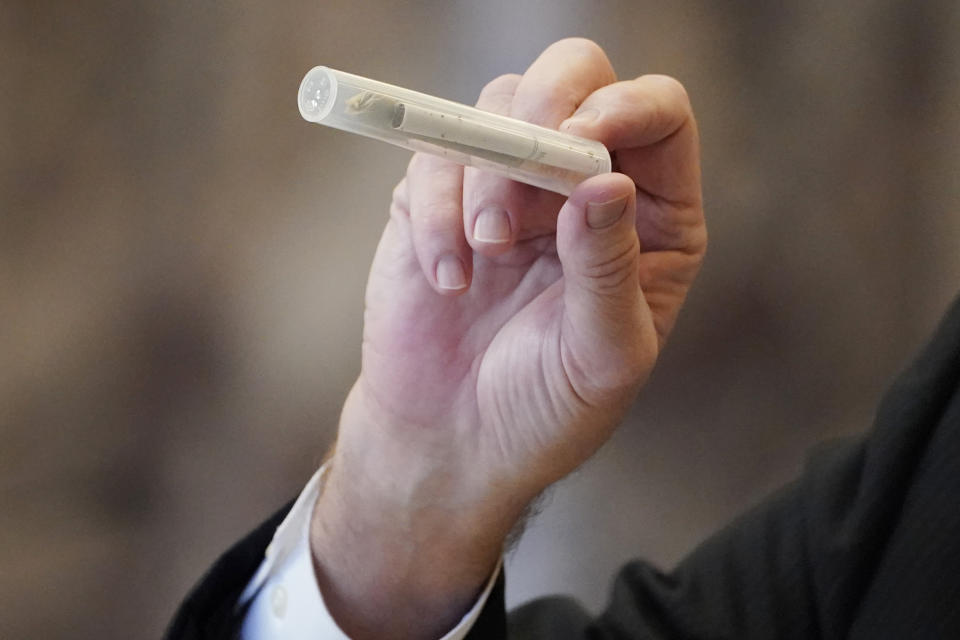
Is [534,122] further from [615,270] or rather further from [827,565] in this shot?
[827,565]

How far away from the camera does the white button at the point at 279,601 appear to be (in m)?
0.59

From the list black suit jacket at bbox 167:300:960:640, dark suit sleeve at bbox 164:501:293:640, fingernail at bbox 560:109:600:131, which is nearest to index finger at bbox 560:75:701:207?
fingernail at bbox 560:109:600:131

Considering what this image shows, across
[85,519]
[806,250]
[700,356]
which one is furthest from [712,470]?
[85,519]

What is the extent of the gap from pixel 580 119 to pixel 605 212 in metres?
0.11

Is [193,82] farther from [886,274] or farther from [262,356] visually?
[886,274]

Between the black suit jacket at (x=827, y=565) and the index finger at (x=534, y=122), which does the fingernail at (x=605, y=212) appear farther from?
the black suit jacket at (x=827, y=565)

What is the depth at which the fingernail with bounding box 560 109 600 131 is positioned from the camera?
43cm

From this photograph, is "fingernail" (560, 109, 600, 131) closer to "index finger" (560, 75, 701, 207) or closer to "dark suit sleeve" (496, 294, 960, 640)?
"index finger" (560, 75, 701, 207)

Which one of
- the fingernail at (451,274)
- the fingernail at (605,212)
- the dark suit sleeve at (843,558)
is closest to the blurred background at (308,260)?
the dark suit sleeve at (843,558)

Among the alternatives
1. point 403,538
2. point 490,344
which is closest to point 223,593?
point 403,538

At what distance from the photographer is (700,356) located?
0.79 m

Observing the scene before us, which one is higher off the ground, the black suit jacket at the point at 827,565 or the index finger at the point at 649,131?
the index finger at the point at 649,131

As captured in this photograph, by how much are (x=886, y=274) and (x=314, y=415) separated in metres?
0.58

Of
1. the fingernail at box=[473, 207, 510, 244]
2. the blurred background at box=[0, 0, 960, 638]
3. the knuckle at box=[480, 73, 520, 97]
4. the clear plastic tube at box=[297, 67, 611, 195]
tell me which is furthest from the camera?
the blurred background at box=[0, 0, 960, 638]
